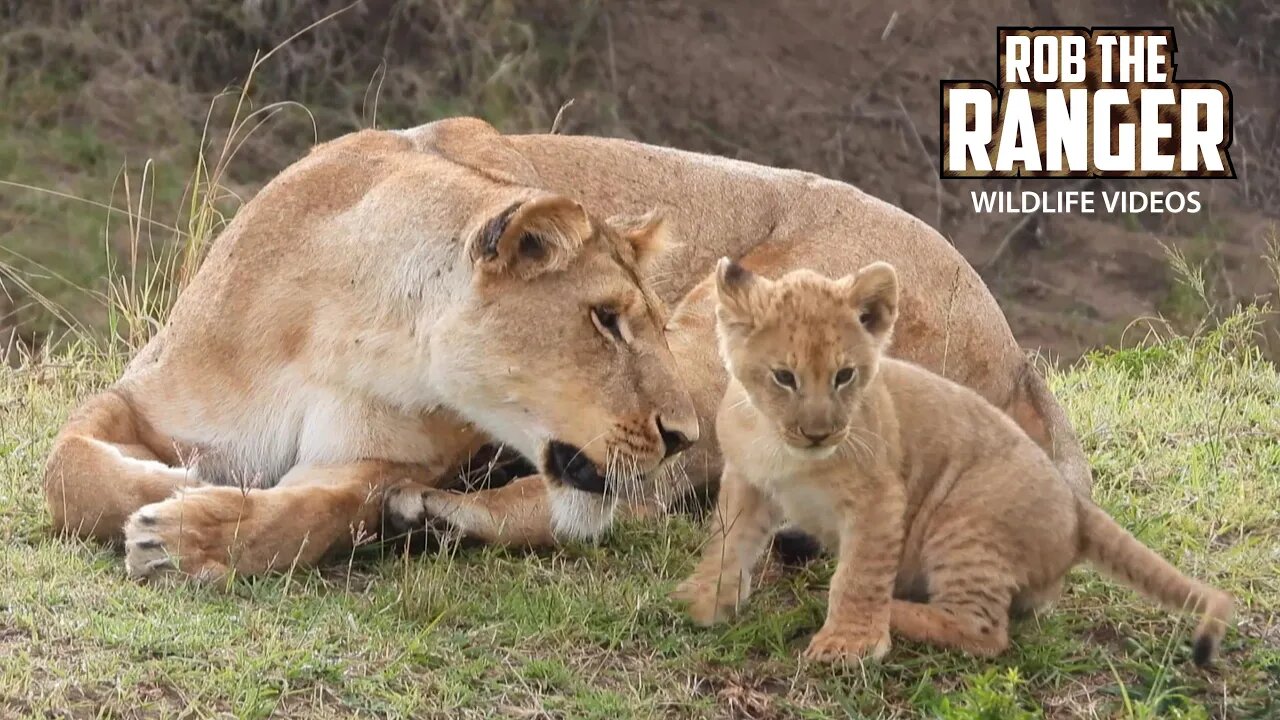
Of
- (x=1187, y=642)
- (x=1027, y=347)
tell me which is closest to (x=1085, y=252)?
(x=1027, y=347)

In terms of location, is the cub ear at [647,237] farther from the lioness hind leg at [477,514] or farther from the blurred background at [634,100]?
the blurred background at [634,100]

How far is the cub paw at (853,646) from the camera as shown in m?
3.96

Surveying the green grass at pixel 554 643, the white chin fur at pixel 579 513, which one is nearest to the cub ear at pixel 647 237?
the white chin fur at pixel 579 513

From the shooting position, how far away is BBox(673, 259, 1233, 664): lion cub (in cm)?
389

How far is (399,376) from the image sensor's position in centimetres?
465

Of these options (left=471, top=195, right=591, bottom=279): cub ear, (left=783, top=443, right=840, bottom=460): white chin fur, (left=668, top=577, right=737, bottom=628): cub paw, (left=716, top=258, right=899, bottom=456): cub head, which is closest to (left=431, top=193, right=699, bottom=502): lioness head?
(left=471, top=195, right=591, bottom=279): cub ear

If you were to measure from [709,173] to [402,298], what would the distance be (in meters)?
1.54

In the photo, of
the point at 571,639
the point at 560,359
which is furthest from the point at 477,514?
the point at 571,639

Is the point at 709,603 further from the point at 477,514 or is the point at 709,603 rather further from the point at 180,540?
the point at 180,540

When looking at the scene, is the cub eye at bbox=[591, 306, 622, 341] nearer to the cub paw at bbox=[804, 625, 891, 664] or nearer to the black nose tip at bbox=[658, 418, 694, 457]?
the black nose tip at bbox=[658, 418, 694, 457]

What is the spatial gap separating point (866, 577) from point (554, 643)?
74 cm

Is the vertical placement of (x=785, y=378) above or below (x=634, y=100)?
above

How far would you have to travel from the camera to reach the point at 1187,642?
4.24m

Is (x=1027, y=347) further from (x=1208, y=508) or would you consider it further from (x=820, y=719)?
(x=820, y=719)
